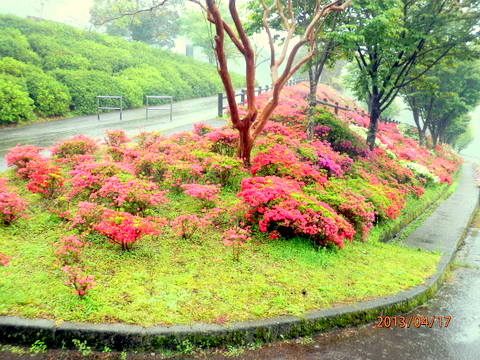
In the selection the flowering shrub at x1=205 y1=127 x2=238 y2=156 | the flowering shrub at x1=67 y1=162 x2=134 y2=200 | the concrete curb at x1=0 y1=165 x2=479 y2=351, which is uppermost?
the flowering shrub at x1=205 y1=127 x2=238 y2=156

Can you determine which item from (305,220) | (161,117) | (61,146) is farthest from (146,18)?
(305,220)

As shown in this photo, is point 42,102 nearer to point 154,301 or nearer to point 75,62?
point 75,62

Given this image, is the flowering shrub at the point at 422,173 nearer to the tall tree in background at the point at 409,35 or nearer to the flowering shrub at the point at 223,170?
the tall tree in background at the point at 409,35

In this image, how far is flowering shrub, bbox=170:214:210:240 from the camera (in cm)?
637

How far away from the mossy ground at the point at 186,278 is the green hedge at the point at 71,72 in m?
11.0

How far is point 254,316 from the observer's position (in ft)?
15.0

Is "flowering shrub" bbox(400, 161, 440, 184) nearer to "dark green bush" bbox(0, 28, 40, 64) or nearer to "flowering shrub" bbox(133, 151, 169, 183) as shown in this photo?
"flowering shrub" bbox(133, 151, 169, 183)

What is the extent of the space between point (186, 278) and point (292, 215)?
2.41 meters

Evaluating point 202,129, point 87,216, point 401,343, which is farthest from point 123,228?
point 202,129

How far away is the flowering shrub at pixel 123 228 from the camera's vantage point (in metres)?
5.52

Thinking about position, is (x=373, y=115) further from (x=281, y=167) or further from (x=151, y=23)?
(x=151, y=23)

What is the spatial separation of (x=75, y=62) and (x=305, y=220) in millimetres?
19559

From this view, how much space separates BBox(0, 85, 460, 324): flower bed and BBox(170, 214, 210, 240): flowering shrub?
0.02 meters

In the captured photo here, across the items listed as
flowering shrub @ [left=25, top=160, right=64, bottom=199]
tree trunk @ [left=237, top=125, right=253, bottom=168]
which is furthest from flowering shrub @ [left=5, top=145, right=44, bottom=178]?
tree trunk @ [left=237, top=125, right=253, bottom=168]
